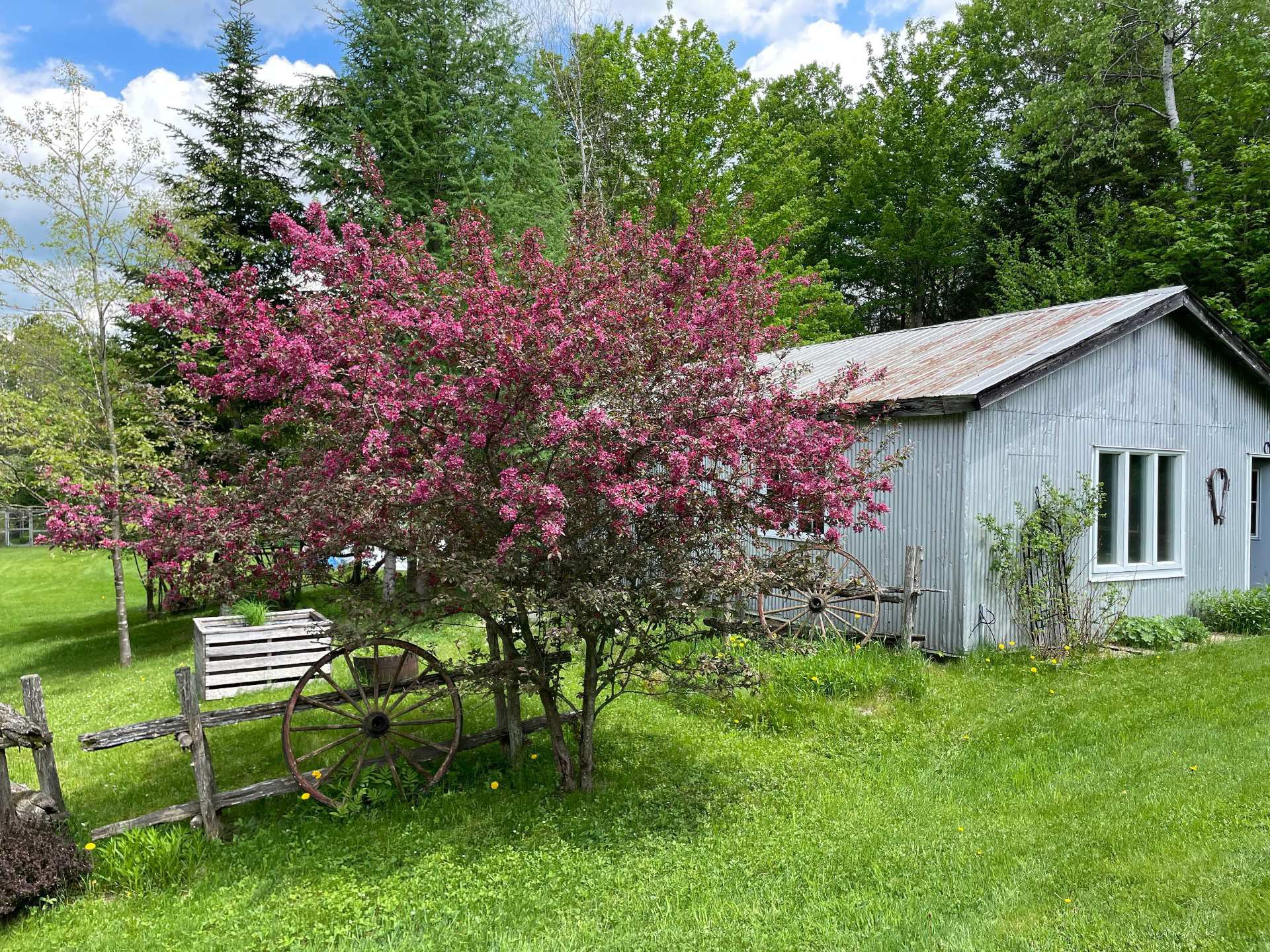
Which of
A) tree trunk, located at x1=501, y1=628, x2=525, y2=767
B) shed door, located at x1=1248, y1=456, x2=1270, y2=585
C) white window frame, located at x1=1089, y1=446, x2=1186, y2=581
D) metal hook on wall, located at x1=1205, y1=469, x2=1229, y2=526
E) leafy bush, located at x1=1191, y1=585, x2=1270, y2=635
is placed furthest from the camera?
shed door, located at x1=1248, y1=456, x2=1270, y2=585

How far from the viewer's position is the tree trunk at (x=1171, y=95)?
1905cm

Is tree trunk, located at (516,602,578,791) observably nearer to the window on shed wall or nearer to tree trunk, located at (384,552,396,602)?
tree trunk, located at (384,552,396,602)

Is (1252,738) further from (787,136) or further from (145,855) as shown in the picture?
(787,136)

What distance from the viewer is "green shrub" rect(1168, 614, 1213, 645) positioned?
32.9 feet

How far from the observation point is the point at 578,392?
4988 mm

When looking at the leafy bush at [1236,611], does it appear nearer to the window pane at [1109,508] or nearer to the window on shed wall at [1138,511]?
the window on shed wall at [1138,511]

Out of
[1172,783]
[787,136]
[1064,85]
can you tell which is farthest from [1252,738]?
[787,136]

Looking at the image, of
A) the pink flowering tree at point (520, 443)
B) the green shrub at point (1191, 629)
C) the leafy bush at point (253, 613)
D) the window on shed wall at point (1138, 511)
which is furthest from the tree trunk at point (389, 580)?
the green shrub at point (1191, 629)

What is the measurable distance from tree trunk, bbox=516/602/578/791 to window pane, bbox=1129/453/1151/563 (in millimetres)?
8337

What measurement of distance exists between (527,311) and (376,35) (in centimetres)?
1124

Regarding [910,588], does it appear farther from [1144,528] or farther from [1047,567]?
[1144,528]

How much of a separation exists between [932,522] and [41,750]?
8167 mm

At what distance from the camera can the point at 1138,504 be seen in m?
10.6

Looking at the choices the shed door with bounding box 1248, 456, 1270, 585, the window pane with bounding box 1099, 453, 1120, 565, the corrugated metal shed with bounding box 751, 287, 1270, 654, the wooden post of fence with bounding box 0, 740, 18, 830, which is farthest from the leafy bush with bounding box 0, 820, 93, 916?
the shed door with bounding box 1248, 456, 1270, 585
